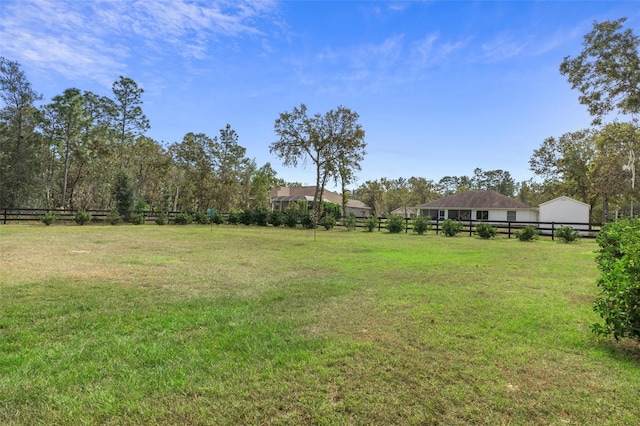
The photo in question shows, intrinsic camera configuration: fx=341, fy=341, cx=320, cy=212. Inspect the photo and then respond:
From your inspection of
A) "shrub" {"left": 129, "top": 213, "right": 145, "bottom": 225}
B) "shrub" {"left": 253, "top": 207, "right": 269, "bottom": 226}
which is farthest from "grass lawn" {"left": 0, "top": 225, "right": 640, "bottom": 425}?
"shrub" {"left": 253, "top": 207, "right": 269, "bottom": 226}

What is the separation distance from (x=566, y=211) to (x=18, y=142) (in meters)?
42.5

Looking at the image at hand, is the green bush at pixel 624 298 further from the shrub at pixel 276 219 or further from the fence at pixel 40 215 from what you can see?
the fence at pixel 40 215

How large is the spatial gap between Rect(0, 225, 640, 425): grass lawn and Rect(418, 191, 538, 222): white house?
27174mm

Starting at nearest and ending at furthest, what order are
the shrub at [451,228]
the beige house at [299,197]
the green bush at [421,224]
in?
the shrub at [451,228] → the green bush at [421,224] → the beige house at [299,197]

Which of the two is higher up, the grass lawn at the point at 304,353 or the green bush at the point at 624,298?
the green bush at the point at 624,298

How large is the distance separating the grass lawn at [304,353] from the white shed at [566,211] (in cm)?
2371

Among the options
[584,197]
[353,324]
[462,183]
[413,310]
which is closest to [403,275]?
[413,310]

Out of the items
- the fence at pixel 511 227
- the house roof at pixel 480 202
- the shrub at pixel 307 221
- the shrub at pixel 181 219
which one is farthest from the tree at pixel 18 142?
the house roof at pixel 480 202

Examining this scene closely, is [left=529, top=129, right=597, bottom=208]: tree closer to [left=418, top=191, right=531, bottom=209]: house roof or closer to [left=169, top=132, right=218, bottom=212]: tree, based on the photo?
[left=418, top=191, right=531, bottom=209]: house roof

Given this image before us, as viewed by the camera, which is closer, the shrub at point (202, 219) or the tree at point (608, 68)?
the tree at point (608, 68)

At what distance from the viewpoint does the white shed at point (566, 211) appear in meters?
25.3

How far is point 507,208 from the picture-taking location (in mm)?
32281

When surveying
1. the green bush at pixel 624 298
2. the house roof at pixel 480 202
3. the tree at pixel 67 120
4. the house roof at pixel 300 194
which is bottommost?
the green bush at pixel 624 298

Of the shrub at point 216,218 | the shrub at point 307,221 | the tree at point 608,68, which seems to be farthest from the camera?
the shrub at point 216,218
